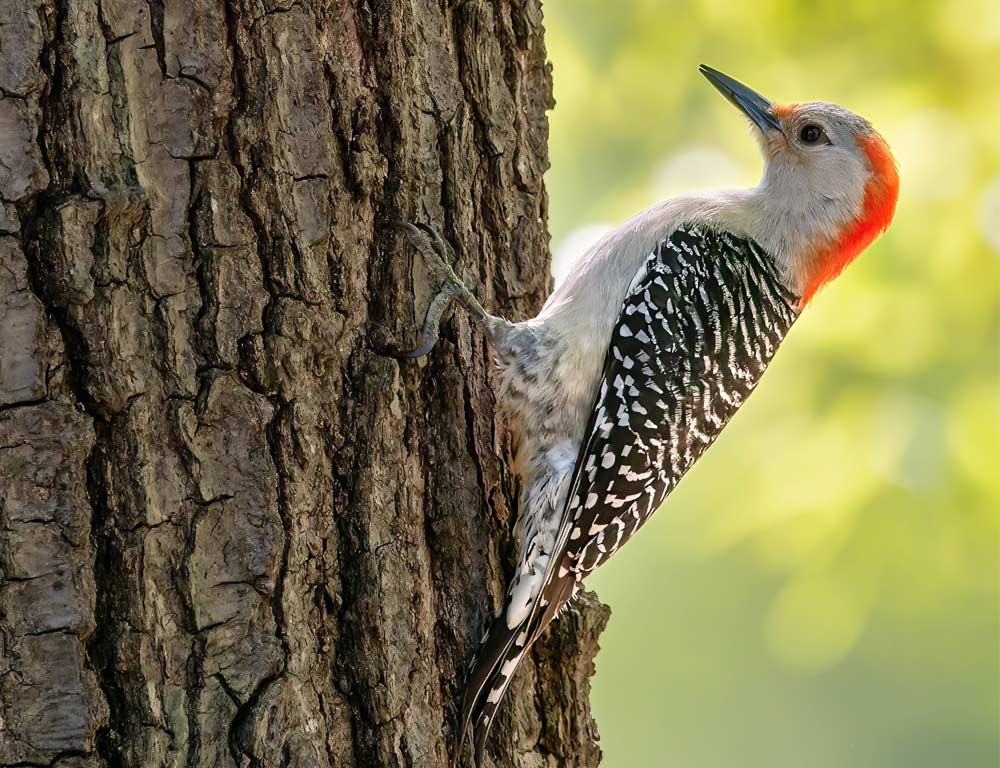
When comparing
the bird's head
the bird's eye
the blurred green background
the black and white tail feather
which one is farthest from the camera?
the blurred green background

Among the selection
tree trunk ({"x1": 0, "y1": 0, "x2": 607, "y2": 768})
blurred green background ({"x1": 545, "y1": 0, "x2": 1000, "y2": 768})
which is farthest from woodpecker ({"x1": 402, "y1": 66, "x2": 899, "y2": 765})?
blurred green background ({"x1": 545, "y1": 0, "x2": 1000, "y2": 768})

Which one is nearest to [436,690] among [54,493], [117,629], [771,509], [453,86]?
[117,629]

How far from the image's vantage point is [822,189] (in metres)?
4.18

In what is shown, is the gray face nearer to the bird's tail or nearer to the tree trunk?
the tree trunk

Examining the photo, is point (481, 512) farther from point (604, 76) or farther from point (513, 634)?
point (604, 76)

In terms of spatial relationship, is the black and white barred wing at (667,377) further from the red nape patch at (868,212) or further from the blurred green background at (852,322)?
the blurred green background at (852,322)

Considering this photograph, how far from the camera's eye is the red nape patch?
414 cm

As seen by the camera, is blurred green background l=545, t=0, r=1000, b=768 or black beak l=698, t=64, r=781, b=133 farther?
blurred green background l=545, t=0, r=1000, b=768

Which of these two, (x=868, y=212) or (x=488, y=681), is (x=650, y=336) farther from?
(x=488, y=681)

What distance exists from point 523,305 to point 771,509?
80.3 inches

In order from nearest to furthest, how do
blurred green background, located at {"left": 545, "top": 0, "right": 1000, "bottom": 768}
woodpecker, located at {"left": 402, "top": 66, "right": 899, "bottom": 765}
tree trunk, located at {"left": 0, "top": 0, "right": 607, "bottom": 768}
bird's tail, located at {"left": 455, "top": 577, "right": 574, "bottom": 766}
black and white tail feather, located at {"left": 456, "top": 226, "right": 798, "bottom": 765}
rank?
1. tree trunk, located at {"left": 0, "top": 0, "right": 607, "bottom": 768}
2. bird's tail, located at {"left": 455, "top": 577, "right": 574, "bottom": 766}
3. woodpecker, located at {"left": 402, "top": 66, "right": 899, "bottom": 765}
4. black and white tail feather, located at {"left": 456, "top": 226, "right": 798, "bottom": 765}
5. blurred green background, located at {"left": 545, "top": 0, "right": 1000, "bottom": 768}

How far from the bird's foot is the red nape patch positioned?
175 centimetres

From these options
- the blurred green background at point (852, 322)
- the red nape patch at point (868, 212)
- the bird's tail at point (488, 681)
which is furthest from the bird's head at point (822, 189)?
the bird's tail at point (488, 681)

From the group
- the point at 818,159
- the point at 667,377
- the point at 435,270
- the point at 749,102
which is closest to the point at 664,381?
the point at 667,377
